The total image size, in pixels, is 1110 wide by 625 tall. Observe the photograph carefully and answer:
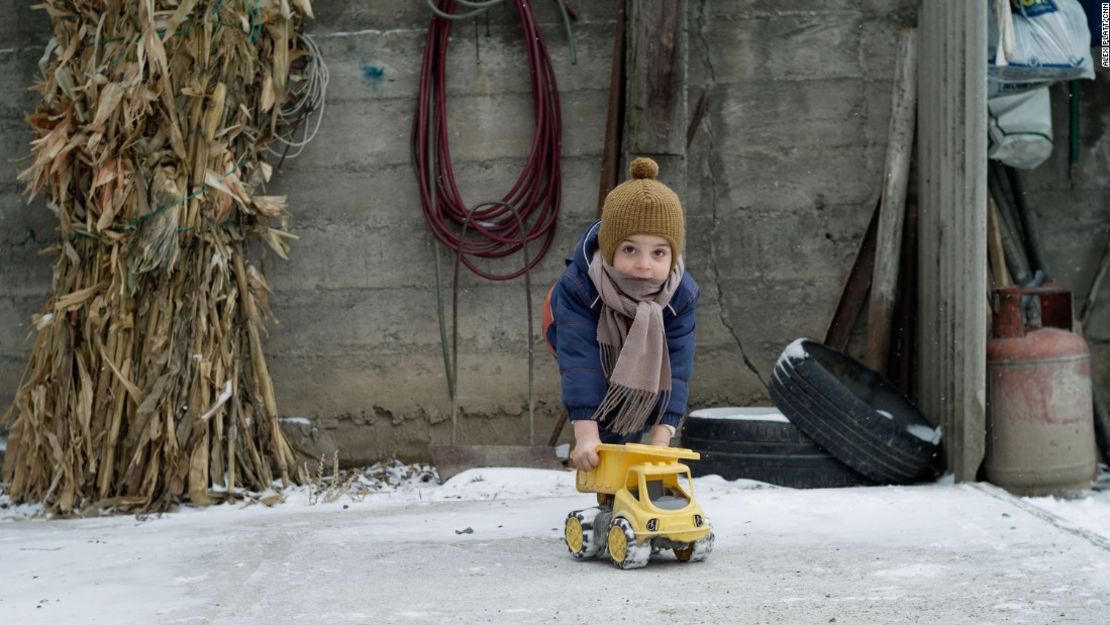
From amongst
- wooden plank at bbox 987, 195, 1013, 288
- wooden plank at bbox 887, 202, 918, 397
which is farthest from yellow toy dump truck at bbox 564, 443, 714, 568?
wooden plank at bbox 987, 195, 1013, 288

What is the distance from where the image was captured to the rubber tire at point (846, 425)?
4941 millimetres

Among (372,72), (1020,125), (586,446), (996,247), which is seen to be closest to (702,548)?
(586,446)

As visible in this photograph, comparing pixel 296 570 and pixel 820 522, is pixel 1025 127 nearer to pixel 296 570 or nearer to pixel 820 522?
pixel 820 522

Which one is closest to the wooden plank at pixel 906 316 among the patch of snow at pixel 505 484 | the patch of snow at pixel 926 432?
the patch of snow at pixel 926 432

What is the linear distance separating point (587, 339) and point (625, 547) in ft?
1.98

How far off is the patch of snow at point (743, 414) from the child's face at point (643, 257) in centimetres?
154

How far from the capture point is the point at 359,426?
5895 mm

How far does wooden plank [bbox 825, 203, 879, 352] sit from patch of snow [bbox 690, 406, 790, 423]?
0.42m

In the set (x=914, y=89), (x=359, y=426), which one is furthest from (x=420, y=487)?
(x=914, y=89)

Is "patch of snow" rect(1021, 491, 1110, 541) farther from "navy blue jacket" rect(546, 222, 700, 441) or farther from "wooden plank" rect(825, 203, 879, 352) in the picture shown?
"navy blue jacket" rect(546, 222, 700, 441)

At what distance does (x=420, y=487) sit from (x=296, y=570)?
69.2 inches

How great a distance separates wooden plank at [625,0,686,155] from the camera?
212 inches

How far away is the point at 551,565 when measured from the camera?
12.2 feet

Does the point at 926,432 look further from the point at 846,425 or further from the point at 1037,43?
the point at 1037,43
